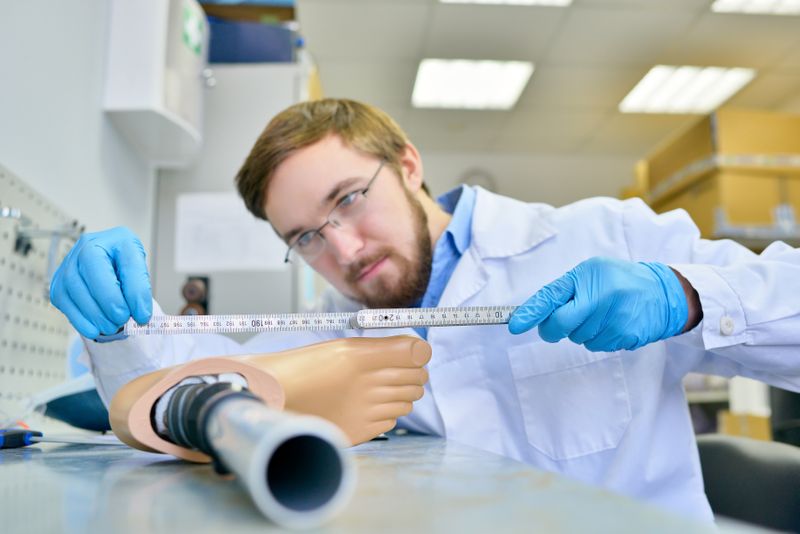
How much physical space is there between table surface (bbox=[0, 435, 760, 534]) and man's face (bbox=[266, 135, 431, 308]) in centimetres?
66

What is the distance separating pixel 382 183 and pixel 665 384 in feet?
2.18

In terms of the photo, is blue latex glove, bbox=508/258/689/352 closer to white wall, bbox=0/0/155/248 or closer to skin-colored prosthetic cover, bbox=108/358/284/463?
skin-colored prosthetic cover, bbox=108/358/284/463

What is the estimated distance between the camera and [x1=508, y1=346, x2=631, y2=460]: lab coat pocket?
104 cm

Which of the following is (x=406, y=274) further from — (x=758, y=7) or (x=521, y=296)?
(x=758, y=7)

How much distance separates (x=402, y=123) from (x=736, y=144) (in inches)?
92.7

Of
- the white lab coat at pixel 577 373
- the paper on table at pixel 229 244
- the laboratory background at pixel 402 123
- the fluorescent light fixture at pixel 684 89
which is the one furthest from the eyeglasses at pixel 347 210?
the fluorescent light fixture at pixel 684 89

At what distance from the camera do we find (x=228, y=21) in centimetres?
204

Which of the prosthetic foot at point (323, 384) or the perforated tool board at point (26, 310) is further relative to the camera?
the perforated tool board at point (26, 310)

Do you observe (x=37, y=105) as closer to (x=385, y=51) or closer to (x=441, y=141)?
(x=385, y=51)

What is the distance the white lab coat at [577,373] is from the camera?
3.40 feet

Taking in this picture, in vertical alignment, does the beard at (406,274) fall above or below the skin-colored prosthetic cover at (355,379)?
above

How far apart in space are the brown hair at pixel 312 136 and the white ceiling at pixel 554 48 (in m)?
2.01

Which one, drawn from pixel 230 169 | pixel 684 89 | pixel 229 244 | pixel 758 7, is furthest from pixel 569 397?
pixel 684 89

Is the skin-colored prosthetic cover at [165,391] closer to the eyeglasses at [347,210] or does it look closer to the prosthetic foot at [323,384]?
the prosthetic foot at [323,384]
